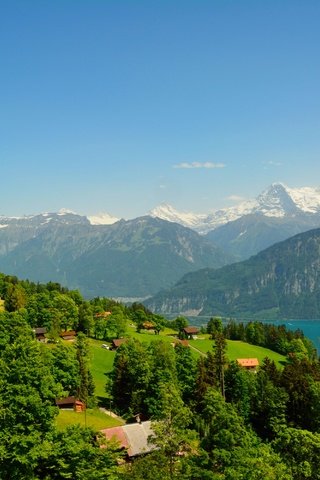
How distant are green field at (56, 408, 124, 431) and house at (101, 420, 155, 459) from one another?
8170 mm

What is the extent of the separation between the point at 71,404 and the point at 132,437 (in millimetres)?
19877

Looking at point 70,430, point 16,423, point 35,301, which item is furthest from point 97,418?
point 35,301

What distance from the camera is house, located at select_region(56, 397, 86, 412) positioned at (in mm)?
78438

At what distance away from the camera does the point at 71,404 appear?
259 ft

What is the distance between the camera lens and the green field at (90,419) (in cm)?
7169

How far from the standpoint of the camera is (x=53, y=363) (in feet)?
268

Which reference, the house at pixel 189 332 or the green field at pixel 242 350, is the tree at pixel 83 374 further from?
the house at pixel 189 332

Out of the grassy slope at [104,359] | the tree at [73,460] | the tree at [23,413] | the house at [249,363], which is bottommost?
the house at [249,363]

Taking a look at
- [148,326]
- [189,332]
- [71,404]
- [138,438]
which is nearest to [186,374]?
[71,404]

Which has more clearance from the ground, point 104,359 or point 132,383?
point 132,383

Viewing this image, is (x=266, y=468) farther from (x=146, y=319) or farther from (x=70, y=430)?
(x=146, y=319)

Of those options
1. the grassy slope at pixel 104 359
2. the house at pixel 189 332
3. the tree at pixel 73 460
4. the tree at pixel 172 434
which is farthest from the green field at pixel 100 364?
the tree at pixel 73 460

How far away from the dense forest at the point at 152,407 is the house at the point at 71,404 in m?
1.10

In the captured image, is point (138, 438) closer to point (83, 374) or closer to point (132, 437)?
point (132, 437)
